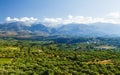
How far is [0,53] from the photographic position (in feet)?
470

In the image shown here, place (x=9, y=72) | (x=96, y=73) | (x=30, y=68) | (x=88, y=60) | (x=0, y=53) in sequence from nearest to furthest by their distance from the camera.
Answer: (x=9, y=72) → (x=96, y=73) → (x=30, y=68) → (x=88, y=60) → (x=0, y=53)

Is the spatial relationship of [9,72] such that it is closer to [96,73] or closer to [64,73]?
A: [64,73]

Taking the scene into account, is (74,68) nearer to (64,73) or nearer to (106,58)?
(64,73)

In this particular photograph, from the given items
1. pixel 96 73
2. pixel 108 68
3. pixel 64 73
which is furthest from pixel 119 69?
pixel 64 73

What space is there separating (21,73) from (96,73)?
2708 cm

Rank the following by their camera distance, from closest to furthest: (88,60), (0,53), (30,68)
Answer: (30,68)
(88,60)
(0,53)

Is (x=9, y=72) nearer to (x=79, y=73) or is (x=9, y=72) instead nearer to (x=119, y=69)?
(x=79, y=73)

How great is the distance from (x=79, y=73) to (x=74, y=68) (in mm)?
11682

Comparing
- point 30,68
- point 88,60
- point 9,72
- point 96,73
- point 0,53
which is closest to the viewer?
point 9,72

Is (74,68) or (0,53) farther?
(0,53)

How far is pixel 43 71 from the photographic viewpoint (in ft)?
292

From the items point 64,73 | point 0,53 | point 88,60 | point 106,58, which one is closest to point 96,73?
point 64,73

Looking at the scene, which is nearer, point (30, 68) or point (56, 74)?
point (56, 74)

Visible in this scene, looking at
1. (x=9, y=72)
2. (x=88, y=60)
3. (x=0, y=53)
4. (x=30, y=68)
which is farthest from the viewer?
(x=0, y=53)
